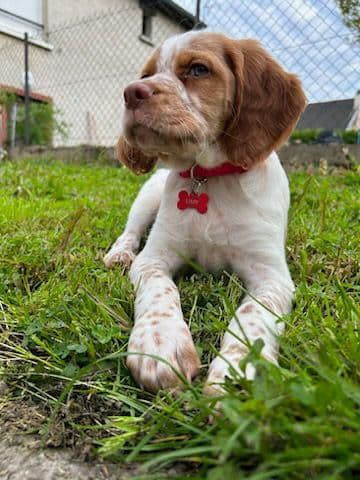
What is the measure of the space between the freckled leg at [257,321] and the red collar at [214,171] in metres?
0.45

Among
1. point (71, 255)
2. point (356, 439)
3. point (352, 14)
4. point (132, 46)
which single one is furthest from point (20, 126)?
point (356, 439)

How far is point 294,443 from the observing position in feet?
2.52

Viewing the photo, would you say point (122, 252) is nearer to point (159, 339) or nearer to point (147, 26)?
point (159, 339)

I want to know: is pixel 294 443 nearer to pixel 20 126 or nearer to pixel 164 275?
pixel 164 275

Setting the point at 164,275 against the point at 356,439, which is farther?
the point at 164,275

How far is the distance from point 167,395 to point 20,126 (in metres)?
10.1

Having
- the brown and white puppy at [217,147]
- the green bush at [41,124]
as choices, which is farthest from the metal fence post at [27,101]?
the brown and white puppy at [217,147]

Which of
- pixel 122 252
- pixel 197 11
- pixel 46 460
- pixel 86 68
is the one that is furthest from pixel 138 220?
pixel 86 68

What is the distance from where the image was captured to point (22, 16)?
12.1 meters

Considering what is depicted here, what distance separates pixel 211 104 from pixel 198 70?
179 mm

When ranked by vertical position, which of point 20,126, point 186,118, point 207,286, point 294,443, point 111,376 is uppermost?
point 186,118

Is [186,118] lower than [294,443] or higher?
higher

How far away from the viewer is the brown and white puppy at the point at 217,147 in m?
1.91

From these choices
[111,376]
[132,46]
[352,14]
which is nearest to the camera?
[111,376]
